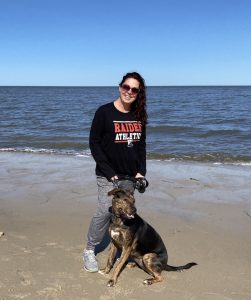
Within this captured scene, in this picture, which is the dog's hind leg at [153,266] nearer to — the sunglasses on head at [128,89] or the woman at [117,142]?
the woman at [117,142]

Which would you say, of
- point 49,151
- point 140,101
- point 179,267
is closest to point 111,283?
point 179,267

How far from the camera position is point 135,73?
4.82m

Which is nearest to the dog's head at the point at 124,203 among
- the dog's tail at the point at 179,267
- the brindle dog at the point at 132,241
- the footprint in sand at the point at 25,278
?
the brindle dog at the point at 132,241

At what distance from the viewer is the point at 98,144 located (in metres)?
4.82

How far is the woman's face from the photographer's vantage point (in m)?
4.73

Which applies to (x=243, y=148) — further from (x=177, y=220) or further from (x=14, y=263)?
A: (x=14, y=263)

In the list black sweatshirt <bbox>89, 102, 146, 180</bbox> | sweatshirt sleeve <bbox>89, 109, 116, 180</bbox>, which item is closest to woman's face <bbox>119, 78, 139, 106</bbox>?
black sweatshirt <bbox>89, 102, 146, 180</bbox>

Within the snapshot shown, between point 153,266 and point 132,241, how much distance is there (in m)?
0.37

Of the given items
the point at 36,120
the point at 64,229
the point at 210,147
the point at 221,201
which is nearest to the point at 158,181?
the point at 221,201

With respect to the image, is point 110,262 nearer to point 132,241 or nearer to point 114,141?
point 132,241

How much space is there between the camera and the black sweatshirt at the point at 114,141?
4.75 metres

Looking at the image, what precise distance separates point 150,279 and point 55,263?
3.95 feet

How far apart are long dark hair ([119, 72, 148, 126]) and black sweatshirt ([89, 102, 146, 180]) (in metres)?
0.06

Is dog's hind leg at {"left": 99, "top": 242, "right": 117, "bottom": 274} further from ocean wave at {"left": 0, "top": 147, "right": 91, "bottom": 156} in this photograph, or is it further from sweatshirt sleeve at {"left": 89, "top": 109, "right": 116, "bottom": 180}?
ocean wave at {"left": 0, "top": 147, "right": 91, "bottom": 156}
